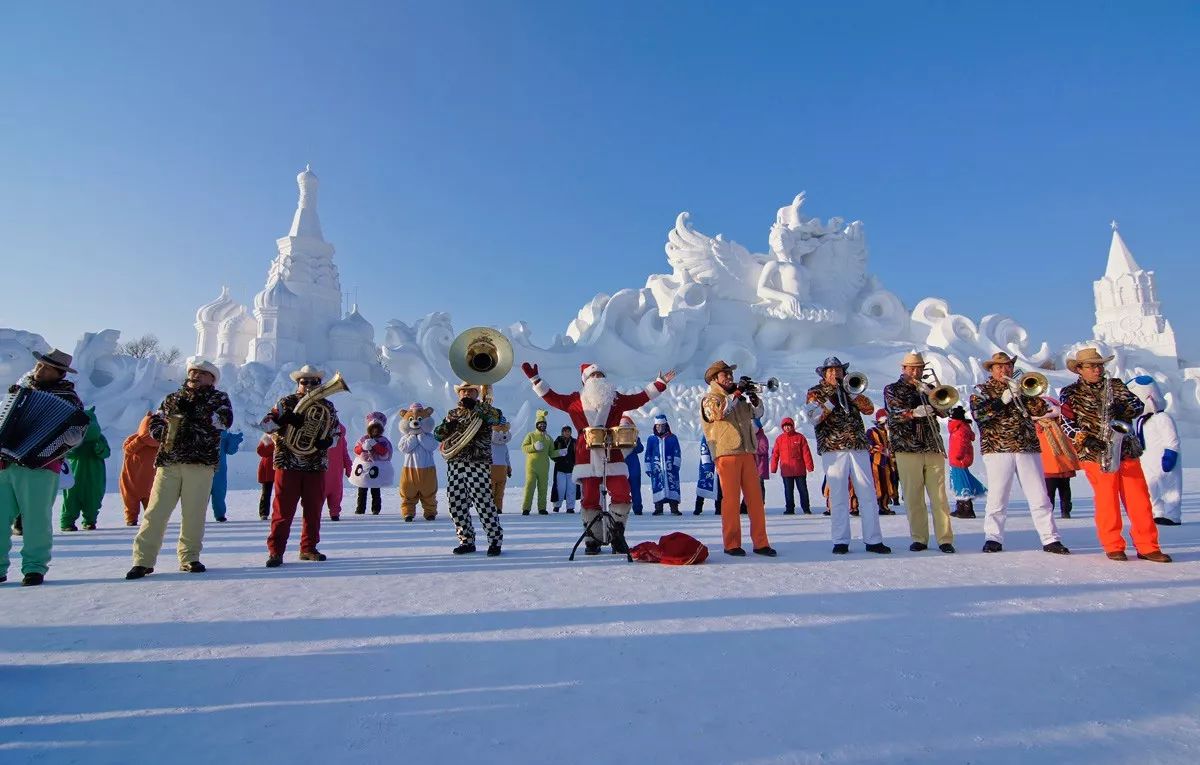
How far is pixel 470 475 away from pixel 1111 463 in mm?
5099

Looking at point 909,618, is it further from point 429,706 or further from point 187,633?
point 187,633

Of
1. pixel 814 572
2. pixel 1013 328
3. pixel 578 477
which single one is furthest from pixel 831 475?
pixel 1013 328

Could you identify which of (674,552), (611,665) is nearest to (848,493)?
(674,552)

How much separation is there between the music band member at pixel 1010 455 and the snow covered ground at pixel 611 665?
2.19 ft

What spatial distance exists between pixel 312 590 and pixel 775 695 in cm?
304

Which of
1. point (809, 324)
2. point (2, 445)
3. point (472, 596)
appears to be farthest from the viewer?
point (809, 324)

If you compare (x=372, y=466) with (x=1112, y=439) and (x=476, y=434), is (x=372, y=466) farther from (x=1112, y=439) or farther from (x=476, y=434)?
(x=1112, y=439)

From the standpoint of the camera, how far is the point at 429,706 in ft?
7.89

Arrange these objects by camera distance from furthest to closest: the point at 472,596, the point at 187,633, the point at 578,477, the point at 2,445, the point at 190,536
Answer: the point at 578,477 → the point at 190,536 → the point at 2,445 → the point at 472,596 → the point at 187,633

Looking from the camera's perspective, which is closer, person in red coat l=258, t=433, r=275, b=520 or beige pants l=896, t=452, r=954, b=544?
beige pants l=896, t=452, r=954, b=544

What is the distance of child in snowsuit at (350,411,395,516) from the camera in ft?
31.0

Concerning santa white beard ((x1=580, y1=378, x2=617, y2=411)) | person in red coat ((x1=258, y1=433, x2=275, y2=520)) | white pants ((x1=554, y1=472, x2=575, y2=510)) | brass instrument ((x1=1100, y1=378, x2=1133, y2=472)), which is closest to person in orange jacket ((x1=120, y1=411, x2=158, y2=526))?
person in red coat ((x1=258, y1=433, x2=275, y2=520))

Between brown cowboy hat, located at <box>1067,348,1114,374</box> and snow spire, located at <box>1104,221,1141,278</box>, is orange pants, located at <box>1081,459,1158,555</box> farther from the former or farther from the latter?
snow spire, located at <box>1104,221,1141,278</box>

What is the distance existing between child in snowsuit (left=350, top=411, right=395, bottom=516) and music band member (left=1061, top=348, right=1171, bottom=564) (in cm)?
815
